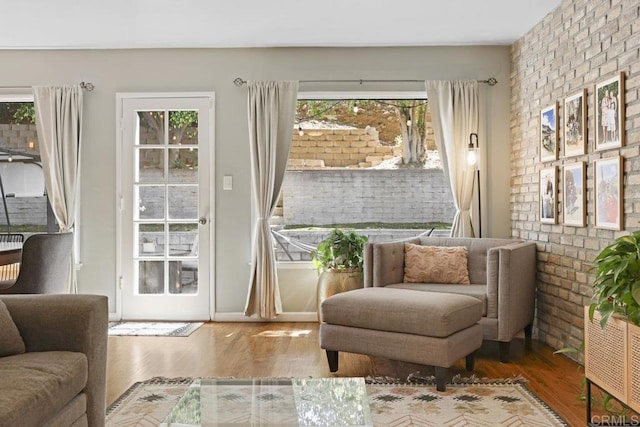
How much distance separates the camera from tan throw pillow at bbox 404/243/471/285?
14.6 ft

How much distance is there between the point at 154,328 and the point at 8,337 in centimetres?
280

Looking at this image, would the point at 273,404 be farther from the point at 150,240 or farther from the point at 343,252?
the point at 150,240

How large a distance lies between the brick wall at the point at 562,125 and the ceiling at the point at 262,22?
30 cm

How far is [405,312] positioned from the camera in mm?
3342

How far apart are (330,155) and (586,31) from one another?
10.4 feet

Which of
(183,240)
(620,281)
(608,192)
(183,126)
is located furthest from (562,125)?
(183,240)

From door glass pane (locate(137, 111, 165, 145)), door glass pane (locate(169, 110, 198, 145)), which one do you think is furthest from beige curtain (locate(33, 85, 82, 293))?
door glass pane (locate(169, 110, 198, 145))

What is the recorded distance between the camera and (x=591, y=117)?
371 cm

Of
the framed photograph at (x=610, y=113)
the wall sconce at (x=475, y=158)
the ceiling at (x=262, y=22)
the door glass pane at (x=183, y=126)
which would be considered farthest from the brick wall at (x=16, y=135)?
the framed photograph at (x=610, y=113)

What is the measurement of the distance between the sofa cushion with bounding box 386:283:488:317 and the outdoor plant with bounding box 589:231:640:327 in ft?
3.89

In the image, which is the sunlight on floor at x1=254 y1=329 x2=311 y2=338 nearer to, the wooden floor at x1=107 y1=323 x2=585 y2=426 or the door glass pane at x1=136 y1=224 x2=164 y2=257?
the wooden floor at x1=107 y1=323 x2=585 y2=426

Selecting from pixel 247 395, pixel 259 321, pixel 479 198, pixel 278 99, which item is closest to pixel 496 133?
pixel 479 198

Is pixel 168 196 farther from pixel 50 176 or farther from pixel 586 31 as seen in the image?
pixel 586 31

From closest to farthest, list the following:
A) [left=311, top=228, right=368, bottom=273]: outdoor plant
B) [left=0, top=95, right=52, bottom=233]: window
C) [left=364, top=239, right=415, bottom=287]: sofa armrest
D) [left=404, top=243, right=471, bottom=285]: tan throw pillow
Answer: [left=364, top=239, right=415, bottom=287]: sofa armrest < [left=404, top=243, right=471, bottom=285]: tan throw pillow < [left=311, top=228, right=368, bottom=273]: outdoor plant < [left=0, top=95, right=52, bottom=233]: window
